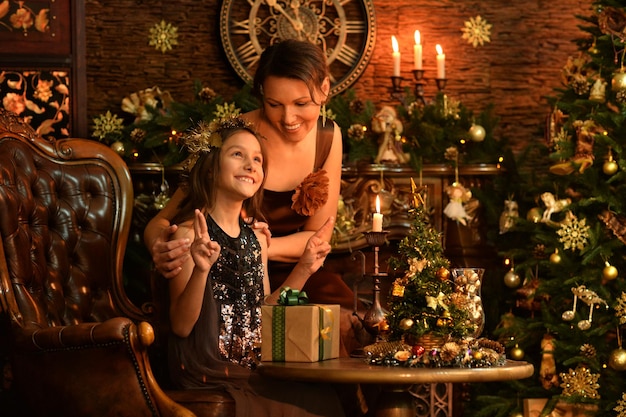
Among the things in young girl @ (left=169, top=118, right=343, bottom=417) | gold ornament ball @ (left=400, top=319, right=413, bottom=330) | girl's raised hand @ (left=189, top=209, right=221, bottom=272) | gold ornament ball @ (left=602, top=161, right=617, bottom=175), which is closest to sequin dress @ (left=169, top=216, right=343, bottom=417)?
young girl @ (left=169, top=118, right=343, bottom=417)

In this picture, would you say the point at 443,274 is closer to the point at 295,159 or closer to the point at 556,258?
the point at 295,159

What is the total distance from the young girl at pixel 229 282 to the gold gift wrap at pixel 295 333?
0.49 ft

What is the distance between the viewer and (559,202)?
484 cm

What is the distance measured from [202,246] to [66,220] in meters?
1.04

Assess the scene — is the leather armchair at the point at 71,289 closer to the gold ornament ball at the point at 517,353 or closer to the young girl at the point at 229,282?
the young girl at the point at 229,282

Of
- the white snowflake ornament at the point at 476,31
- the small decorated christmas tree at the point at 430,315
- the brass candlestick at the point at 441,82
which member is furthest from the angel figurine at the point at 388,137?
the small decorated christmas tree at the point at 430,315

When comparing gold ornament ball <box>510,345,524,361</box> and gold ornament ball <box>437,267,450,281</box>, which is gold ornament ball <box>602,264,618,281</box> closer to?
gold ornament ball <box>510,345,524,361</box>

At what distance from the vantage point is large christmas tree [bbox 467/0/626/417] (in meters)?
4.59

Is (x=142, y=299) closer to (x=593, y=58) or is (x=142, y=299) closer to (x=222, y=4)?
(x=222, y=4)

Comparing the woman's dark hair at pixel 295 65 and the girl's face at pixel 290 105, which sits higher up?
the woman's dark hair at pixel 295 65

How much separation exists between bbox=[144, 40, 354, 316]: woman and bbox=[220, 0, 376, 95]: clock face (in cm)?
127

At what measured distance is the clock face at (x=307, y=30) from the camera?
19.1 feet

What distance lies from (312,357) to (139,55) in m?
2.96

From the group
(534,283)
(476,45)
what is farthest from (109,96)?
(534,283)
